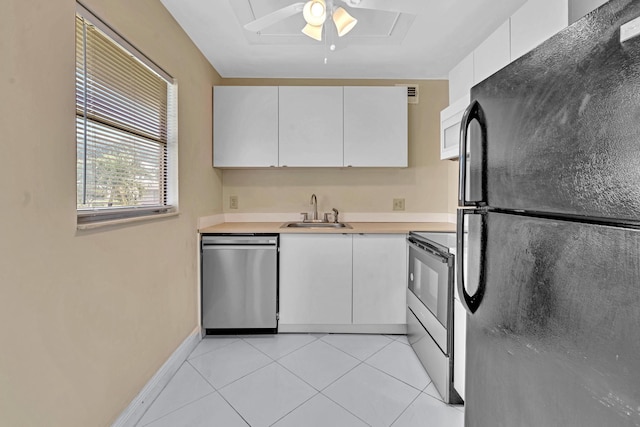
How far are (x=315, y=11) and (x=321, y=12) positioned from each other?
1.3 inches

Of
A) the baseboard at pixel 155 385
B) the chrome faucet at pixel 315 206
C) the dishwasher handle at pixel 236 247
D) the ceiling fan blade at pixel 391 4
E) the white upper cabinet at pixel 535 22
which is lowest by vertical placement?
the baseboard at pixel 155 385

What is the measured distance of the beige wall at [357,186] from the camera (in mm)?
3014

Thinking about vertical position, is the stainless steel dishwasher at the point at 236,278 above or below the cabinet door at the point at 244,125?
below

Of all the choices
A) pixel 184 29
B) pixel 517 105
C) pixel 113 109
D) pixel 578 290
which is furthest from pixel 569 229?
pixel 184 29

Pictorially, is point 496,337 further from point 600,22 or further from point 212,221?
point 212,221

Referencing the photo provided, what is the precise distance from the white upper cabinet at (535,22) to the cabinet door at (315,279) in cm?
166

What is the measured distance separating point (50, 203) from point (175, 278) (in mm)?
1054

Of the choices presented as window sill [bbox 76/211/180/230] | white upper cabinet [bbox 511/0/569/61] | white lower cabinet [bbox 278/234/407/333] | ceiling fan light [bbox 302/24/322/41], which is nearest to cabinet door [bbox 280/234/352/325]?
white lower cabinet [bbox 278/234/407/333]

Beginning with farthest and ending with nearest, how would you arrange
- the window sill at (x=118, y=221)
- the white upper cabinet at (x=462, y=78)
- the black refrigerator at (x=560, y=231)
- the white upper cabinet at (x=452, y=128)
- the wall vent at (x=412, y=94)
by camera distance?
the wall vent at (x=412, y=94), the white upper cabinet at (x=462, y=78), the white upper cabinet at (x=452, y=128), the window sill at (x=118, y=221), the black refrigerator at (x=560, y=231)

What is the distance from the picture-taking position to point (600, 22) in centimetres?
59

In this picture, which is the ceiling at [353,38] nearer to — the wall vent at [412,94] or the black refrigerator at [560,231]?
the wall vent at [412,94]

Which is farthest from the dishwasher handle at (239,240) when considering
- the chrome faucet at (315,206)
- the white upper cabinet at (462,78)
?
the white upper cabinet at (462,78)

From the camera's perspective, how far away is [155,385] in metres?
1.72

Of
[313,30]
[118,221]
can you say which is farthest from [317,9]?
[118,221]
